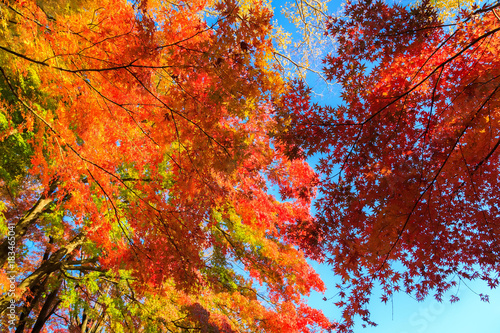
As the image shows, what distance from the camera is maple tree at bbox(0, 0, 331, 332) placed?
3111 millimetres

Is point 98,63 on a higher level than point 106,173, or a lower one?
higher

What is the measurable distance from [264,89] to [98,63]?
2.73 meters

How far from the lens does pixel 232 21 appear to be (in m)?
2.85

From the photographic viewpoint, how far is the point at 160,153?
517cm

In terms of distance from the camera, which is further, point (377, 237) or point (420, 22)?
point (377, 237)

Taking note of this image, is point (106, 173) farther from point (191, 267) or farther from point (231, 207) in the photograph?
point (231, 207)

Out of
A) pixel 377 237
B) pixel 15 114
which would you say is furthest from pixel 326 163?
pixel 15 114

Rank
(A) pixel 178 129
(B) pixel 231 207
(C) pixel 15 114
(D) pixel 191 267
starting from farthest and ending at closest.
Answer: (B) pixel 231 207
(C) pixel 15 114
(D) pixel 191 267
(A) pixel 178 129

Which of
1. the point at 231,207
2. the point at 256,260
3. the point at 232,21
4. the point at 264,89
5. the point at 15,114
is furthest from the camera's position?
the point at 256,260

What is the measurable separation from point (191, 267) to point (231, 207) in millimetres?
2286

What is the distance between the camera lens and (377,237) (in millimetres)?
4043

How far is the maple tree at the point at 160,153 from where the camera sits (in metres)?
3.11

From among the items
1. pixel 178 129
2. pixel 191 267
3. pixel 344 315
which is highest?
pixel 178 129

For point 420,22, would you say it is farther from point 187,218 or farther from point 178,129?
point 187,218
